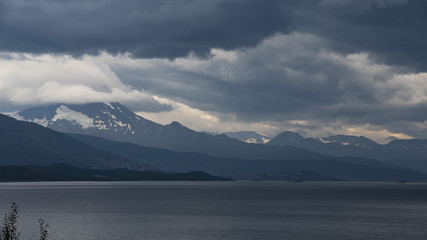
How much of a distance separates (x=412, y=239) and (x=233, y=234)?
45357 mm

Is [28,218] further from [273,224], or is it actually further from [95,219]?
[273,224]

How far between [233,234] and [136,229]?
28621mm

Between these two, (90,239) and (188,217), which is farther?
(188,217)

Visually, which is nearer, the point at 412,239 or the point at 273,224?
the point at 412,239

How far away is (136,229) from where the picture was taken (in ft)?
502

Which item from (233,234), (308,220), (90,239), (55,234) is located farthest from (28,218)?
(308,220)

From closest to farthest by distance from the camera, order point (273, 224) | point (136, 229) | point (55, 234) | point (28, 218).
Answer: point (55, 234) < point (136, 229) < point (273, 224) < point (28, 218)

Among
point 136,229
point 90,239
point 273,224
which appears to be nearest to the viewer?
point 90,239

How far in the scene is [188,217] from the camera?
7470 inches

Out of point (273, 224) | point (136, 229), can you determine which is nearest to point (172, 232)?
point (136, 229)

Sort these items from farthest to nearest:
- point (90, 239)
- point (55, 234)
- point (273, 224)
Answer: point (273, 224) < point (55, 234) < point (90, 239)

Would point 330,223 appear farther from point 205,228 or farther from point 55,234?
point 55,234

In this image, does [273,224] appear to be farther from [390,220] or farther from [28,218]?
[28,218]

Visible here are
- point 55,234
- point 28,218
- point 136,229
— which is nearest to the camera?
point 55,234
